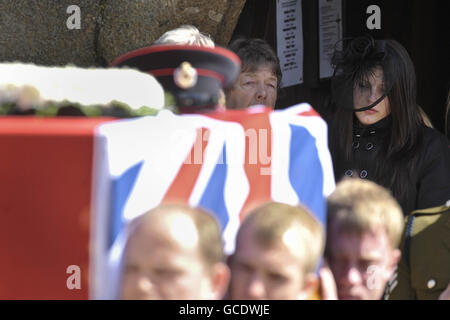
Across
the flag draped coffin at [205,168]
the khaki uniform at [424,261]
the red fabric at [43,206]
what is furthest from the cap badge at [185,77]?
the khaki uniform at [424,261]

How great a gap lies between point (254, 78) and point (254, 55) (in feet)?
0.44

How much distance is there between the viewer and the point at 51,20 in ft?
10.8

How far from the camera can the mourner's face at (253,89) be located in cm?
262

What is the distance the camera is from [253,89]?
2688 millimetres

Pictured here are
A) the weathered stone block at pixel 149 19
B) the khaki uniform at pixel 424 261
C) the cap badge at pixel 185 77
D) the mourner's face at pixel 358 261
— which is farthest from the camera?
the weathered stone block at pixel 149 19

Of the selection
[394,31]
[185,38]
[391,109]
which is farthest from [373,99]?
[394,31]

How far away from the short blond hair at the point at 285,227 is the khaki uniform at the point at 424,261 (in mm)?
609

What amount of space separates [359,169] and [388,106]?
265 mm

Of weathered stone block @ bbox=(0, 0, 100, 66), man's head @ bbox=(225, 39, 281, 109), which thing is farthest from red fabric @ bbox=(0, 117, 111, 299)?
weathered stone block @ bbox=(0, 0, 100, 66)

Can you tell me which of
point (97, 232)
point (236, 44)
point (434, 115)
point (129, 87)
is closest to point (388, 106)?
point (236, 44)

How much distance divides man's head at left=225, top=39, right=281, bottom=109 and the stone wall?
0.45m

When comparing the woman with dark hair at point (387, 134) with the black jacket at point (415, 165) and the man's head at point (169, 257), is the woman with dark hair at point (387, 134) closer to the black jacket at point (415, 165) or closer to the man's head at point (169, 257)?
the black jacket at point (415, 165)

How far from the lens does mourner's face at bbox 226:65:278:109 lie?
2623mm

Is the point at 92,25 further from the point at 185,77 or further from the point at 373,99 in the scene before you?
the point at 185,77
